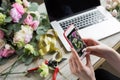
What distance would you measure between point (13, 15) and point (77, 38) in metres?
0.31

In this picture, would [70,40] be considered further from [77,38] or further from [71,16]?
[71,16]

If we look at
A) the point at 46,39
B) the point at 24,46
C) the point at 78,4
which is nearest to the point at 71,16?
the point at 78,4

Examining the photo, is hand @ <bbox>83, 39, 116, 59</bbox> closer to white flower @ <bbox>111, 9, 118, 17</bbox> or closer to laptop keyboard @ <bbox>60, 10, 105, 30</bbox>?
laptop keyboard @ <bbox>60, 10, 105, 30</bbox>

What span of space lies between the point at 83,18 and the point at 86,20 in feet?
0.07

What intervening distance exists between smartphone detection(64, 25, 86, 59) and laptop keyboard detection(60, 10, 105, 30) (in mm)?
265

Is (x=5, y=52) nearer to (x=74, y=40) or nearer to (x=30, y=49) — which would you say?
(x=30, y=49)

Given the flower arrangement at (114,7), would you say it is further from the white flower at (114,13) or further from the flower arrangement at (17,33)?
the flower arrangement at (17,33)

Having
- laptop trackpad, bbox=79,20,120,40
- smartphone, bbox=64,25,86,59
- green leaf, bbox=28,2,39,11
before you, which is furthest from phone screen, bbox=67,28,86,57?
green leaf, bbox=28,2,39,11

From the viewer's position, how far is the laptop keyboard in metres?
1.20

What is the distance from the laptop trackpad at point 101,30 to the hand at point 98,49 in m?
0.14

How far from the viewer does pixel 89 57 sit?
0.96 metres

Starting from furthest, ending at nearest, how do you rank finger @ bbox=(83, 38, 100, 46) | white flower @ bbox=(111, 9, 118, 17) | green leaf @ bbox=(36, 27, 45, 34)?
1. white flower @ bbox=(111, 9, 118, 17)
2. green leaf @ bbox=(36, 27, 45, 34)
3. finger @ bbox=(83, 38, 100, 46)

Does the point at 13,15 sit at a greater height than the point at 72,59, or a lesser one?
greater

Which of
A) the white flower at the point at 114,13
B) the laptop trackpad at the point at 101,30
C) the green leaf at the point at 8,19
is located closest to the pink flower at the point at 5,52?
the green leaf at the point at 8,19
